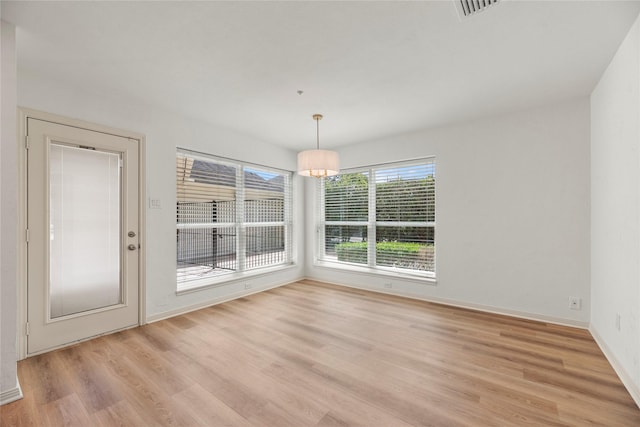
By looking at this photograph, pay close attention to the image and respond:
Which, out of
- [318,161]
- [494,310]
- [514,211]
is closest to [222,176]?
[318,161]

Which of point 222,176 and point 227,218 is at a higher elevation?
point 222,176

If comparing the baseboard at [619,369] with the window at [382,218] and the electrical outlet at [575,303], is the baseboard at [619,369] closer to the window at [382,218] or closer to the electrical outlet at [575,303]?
the electrical outlet at [575,303]

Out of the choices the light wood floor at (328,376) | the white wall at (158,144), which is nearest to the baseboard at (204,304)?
the white wall at (158,144)

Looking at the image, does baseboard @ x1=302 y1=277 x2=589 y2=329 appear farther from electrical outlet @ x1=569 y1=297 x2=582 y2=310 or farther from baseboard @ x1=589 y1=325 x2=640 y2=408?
baseboard @ x1=589 y1=325 x2=640 y2=408

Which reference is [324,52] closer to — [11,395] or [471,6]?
[471,6]

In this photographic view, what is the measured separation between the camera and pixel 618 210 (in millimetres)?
2367

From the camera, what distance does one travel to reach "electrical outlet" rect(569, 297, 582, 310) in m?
3.25

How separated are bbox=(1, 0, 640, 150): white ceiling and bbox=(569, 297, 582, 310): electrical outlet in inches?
91.7

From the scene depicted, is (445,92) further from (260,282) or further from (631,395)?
(260,282)

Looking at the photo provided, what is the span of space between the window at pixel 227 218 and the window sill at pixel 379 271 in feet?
2.78

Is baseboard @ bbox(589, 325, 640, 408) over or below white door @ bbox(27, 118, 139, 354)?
below

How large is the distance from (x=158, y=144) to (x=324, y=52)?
246 cm

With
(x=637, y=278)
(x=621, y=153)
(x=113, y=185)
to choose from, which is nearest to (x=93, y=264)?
(x=113, y=185)

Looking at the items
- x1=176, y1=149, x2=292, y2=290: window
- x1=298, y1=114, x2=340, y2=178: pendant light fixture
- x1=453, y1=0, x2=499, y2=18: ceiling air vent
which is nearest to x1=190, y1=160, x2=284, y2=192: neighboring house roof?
x1=176, y1=149, x2=292, y2=290: window
